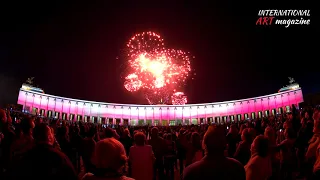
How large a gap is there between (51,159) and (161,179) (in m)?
9.18

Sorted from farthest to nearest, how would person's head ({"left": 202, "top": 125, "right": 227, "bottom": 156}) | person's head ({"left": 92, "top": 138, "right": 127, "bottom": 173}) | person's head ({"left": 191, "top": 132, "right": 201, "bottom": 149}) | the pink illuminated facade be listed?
the pink illuminated facade → person's head ({"left": 191, "top": 132, "right": 201, "bottom": 149}) → person's head ({"left": 202, "top": 125, "right": 227, "bottom": 156}) → person's head ({"left": 92, "top": 138, "right": 127, "bottom": 173})

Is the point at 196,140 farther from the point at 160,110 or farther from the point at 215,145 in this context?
the point at 160,110

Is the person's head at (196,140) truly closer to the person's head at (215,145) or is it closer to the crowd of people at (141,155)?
the crowd of people at (141,155)

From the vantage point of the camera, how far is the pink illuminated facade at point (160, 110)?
288 feet

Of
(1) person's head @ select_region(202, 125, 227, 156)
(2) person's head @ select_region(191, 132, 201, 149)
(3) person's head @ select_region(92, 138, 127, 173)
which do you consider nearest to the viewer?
(3) person's head @ select_region(92, 138, 127, 173)

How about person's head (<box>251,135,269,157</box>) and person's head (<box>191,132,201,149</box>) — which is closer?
person's head (<box>251,135,269,157</box>)

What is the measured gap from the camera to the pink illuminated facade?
288ft

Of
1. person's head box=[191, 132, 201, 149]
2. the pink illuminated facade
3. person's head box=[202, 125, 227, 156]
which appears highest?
the pink illuminated facade

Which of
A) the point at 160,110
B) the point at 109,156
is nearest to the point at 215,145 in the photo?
the point at 109,156

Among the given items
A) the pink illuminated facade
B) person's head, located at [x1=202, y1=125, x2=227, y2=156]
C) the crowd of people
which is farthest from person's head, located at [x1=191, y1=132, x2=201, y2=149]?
the pink illuminated facade

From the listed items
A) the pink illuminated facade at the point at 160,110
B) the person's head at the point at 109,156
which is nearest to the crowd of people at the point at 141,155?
the person's head at the point at 109,156

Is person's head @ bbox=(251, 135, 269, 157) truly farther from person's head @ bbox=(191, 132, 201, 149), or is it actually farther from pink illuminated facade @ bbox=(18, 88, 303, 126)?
pink illuminated facade @ bbox=(18, 88, 303, 126)

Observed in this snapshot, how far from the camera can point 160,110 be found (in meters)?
105

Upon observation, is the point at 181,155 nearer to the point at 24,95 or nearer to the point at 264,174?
the point at 264,174
